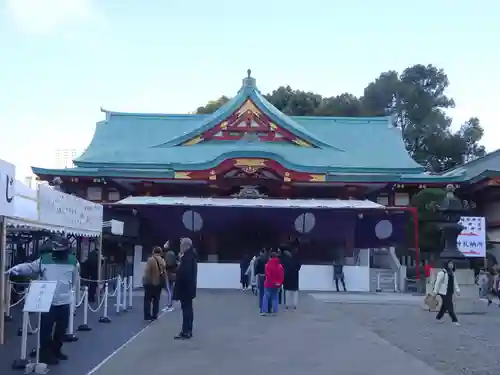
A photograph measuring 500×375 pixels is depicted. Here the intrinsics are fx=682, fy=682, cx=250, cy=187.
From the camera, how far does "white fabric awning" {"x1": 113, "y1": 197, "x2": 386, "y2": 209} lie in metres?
27.0

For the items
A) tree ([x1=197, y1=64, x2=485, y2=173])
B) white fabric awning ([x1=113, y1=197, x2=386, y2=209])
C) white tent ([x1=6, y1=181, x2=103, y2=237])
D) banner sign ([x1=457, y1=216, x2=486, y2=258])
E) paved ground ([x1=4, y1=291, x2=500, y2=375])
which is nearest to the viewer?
paved ground ([x1=4, y1=291, x2=500, y2=375])

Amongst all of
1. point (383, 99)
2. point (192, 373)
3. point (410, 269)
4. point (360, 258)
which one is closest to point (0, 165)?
point (192, 373)

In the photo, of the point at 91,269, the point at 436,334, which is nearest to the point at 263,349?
the point at 436,334

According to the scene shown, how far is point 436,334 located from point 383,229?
14078 millimetres

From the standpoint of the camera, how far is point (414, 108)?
5716cm

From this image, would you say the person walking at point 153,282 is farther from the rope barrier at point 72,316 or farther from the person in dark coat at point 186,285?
the person in dark coat at point 186,285

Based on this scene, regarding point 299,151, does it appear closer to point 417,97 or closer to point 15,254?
point 15,254

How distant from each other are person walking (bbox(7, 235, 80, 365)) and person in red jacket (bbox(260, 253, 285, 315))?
753 centimetres

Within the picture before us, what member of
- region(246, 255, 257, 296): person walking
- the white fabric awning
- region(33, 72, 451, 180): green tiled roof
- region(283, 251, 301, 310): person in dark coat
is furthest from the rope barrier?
region(33, 72, 451, 180): green tiled roof

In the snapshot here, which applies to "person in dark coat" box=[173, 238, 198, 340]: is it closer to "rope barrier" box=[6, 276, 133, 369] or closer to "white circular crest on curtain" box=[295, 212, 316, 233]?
"rope barrier" box=[6, 276, 133, 369]

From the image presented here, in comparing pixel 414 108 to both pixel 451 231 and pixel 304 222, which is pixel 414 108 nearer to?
pixel 304 222

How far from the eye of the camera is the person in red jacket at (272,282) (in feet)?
54.5

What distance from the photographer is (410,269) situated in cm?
3244

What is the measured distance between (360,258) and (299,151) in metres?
6.09
